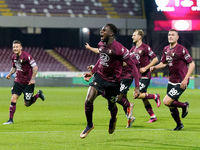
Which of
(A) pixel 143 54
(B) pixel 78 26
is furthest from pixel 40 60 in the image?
(A) pixel 143 54

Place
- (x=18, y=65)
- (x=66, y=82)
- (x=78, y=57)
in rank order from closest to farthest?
(x=18, y=65) → (x=66, y=82) → (x=78, y=57)

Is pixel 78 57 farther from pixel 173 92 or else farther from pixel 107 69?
pixel 107 69

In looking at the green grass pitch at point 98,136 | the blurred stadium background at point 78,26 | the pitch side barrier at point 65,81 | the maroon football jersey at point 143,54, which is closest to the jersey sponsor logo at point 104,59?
the green grass pitch at point 98,136

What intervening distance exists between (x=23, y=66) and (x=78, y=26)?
35.9 meters

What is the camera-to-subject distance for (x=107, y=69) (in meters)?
8.91

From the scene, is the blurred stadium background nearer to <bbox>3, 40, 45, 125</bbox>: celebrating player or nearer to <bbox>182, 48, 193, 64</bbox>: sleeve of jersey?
<bbox>3, 40, 45, 125</bbox>: celebrating player

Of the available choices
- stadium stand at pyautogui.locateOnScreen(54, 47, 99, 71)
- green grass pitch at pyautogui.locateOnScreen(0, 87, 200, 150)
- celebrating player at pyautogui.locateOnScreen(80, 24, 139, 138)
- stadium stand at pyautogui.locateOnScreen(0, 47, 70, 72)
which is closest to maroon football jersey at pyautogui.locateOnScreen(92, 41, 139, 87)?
celebrating player at pyautogui.locateOnScreen(80, 24, 139, 138)

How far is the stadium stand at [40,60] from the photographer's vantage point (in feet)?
153

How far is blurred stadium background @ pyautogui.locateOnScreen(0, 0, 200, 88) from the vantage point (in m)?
44.5

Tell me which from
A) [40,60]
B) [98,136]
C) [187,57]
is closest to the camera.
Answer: [98,136]

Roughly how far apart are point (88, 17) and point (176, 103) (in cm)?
3874

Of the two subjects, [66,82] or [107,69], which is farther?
[66,82]

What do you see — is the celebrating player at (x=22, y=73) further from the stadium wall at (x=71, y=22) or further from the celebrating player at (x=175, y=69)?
the stadium wall at (x=71, y=22)

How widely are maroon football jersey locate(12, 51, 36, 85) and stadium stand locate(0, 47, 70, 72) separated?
33.0 m
